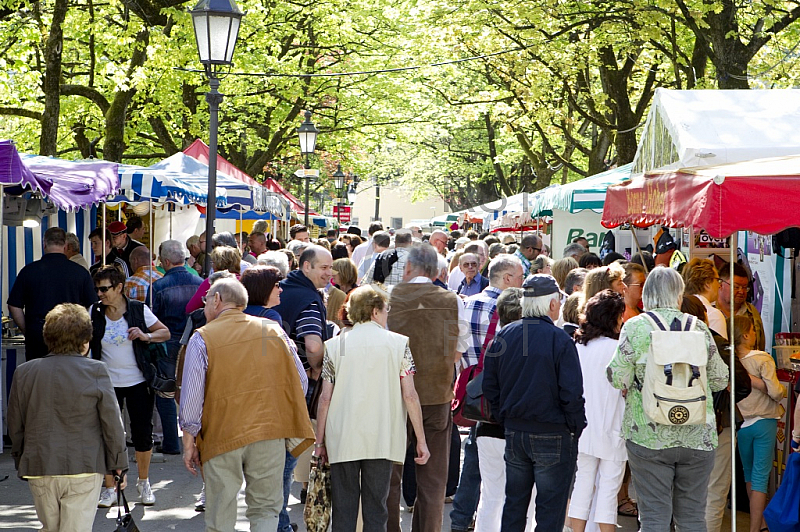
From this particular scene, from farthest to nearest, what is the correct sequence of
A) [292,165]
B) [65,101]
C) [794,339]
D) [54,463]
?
[292,165], [65,101], [794,339], [54,463]

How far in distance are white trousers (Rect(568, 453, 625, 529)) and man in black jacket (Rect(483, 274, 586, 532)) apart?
1.83 ft

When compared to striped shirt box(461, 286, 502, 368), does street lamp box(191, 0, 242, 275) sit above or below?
above

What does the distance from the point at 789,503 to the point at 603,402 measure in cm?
142

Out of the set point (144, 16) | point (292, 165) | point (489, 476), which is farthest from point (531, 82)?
point (292, 165)

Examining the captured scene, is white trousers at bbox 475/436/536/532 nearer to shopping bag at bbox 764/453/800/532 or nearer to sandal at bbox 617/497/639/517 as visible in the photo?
sandal at bbox 617/497/639/517

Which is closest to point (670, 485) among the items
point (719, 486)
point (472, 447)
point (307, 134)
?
point (719, 486)

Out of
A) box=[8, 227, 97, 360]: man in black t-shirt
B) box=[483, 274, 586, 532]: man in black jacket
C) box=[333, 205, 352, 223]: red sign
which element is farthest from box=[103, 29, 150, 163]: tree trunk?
box=[333, 205, 352, 223]: red sign

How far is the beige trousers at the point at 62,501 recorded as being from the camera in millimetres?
5516

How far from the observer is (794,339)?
25.2 ft

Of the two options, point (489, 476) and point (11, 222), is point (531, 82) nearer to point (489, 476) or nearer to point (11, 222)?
point (11, 222)

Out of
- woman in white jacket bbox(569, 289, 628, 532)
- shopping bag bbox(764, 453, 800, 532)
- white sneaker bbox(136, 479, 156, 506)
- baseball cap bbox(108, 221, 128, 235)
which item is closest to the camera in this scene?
woman in white jacket bbox(569, 289, 628, 532)

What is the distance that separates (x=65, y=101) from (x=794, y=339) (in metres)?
18.5

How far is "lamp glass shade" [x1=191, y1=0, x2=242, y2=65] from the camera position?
29.7 feet

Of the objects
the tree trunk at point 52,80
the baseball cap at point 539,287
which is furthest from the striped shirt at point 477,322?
the tree trunk at point 52,80
